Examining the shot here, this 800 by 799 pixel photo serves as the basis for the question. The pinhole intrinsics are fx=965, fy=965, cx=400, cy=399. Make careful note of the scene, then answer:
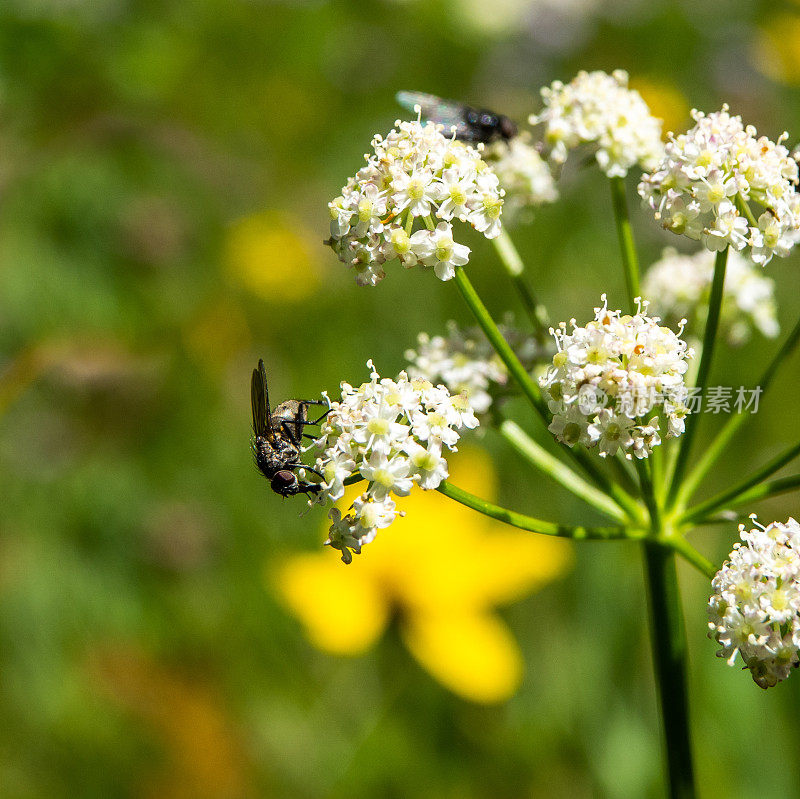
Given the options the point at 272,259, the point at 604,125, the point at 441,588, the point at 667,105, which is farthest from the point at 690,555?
the point at 667,105

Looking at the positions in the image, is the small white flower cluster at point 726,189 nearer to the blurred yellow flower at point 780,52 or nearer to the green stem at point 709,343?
the green stem at point 709,343

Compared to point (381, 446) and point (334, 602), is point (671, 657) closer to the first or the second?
point (381, 446)

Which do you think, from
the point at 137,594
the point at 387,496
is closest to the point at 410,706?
the point at 137,594

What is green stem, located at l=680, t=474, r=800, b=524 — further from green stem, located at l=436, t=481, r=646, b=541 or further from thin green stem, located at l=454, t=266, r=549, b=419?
thin green stem, located at l=454, t=266, r=549, b=419

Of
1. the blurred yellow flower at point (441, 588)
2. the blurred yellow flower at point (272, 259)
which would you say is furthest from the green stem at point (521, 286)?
the blurred yellow flower at point (272, 259)

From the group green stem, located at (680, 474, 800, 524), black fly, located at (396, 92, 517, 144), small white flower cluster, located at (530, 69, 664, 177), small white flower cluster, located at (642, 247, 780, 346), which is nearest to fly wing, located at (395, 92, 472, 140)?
black fly, located at (396, 92, 517, 144)

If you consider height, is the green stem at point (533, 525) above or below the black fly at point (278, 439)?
below
